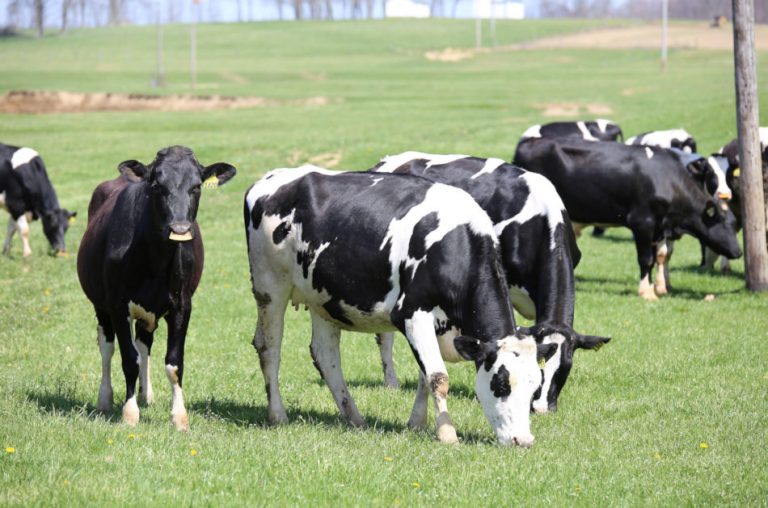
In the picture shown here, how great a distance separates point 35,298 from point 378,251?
974 centimetres

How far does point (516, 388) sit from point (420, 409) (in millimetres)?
1341

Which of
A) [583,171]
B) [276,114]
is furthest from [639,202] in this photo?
[276,114]

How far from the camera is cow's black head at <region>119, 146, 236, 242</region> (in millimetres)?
9289

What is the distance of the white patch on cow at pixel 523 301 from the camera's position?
11.2 meters

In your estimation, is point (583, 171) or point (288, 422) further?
point (583, 171)

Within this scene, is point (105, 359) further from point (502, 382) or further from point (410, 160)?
point (410, 160)

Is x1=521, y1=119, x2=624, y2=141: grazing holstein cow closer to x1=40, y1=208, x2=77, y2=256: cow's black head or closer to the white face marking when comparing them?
x1=40, y1=208, x2=77, y2=256: cow's black head

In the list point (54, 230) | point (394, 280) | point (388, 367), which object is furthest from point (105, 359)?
point (54, 230)

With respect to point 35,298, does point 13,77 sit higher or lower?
higher

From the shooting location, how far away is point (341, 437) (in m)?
8.80

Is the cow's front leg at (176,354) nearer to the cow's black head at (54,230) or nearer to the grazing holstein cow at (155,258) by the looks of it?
the grazing holstein cow at (155,258)

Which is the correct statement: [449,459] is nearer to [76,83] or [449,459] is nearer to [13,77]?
[76,83]

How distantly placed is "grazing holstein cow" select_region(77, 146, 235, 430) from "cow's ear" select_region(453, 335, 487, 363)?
98.2 inches

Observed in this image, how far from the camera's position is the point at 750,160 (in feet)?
56.4
